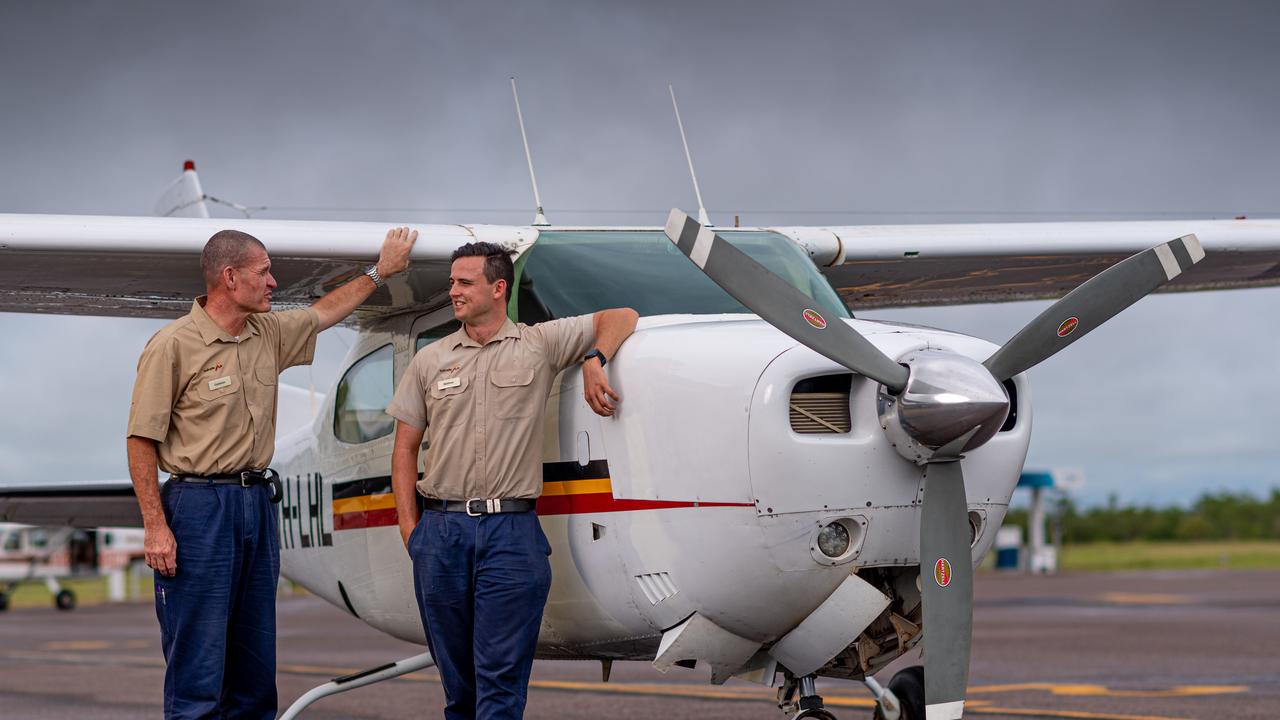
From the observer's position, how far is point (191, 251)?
5715 mm

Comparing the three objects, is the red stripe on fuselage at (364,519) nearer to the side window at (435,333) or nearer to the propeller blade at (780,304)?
the side window at (435,333)

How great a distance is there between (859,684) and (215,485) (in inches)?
306

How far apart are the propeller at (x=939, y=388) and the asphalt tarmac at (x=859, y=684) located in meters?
3.76

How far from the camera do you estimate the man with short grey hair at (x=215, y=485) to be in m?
4.61

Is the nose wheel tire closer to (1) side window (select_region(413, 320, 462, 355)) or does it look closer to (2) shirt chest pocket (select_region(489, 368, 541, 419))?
(2) shirt chest pocket (select_region(489, 368, 541, 419))

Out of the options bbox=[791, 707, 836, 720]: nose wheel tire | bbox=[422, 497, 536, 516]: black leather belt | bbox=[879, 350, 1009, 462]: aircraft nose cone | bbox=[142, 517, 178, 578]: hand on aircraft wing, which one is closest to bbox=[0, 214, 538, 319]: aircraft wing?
bbox=[422, 497, 536, 516]: black leather belt

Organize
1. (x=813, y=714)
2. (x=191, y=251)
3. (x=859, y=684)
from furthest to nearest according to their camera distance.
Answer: (x=859, y=684) < (x=191, y=251) < (x=813, y=714)

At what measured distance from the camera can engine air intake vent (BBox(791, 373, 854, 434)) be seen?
4.29 meters

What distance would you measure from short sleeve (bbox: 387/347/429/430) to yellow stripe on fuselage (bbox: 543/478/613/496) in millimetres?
536

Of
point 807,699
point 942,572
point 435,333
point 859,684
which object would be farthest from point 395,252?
point 859,684

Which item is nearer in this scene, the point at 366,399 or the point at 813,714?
the point at 813,714

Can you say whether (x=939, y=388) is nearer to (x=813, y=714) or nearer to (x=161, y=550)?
(x=813, y=714)

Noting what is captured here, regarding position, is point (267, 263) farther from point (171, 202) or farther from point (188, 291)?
point (171, 202)

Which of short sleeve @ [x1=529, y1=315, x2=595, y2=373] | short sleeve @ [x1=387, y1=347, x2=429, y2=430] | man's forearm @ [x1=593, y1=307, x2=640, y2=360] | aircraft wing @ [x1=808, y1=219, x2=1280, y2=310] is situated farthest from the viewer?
aircraft wing @ [x1=808, y1=219, x2=1280, y2=310]
